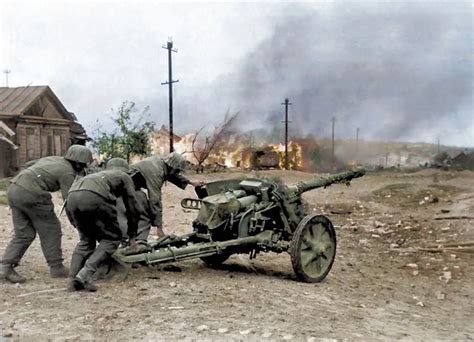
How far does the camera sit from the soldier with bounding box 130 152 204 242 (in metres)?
7.54

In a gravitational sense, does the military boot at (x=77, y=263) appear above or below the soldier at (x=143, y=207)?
below

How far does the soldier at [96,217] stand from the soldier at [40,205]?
0.50 meters

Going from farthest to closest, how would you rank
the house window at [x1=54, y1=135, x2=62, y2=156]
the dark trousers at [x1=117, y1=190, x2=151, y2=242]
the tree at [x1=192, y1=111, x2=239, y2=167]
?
1. the tree at [x1=192, y1=111, x2=239, y2=167]
2. the house window at [x1=54, y1=135, x2=62, y2=156]
3. the dark trousers at [x1=117, y1=190, x2=151, y2=242]

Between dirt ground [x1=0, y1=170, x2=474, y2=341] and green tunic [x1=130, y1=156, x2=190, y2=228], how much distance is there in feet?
2.33

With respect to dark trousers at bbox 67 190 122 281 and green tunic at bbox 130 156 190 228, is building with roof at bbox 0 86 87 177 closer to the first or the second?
green tunic at bbox 130 156 190 228

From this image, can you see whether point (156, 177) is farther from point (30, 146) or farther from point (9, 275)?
point (30, 146)

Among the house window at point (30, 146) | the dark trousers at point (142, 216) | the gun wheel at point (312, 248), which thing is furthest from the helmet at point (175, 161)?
the house window at point (30, 146)

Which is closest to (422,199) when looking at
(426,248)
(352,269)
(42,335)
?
(426,248)

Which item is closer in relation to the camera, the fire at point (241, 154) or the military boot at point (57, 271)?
the military boot at point (57, 271)

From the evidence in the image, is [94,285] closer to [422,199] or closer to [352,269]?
[352,269]

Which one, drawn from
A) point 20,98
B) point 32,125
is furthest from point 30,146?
point 20,98

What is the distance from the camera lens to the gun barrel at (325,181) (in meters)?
7.64

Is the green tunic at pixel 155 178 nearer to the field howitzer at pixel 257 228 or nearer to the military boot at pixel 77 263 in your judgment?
the field howitzer at pixel 257 228

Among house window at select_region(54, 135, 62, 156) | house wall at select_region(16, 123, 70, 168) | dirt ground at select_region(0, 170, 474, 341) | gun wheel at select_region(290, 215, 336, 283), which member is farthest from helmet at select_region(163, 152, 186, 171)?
house window at select_region(54, 135, 62, 156)
